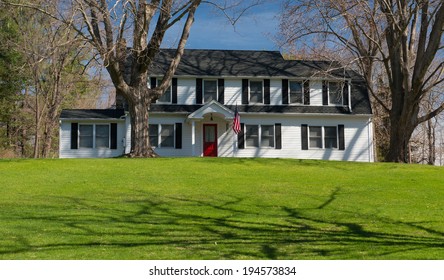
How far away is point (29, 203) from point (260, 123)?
19.1m

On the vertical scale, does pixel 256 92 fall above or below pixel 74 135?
above

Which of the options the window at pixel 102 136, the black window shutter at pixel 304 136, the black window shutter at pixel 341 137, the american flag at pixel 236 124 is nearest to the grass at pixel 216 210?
the american flag at pixel 236 124

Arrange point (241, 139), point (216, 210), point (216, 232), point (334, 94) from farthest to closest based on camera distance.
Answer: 1. point (334, 94)
2. point (241, 139)
3. point (216, 210)
4. point (216, 232)

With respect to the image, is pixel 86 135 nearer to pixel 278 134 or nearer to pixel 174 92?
pixel 174 92

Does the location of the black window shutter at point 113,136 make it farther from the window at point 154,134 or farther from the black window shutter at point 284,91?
the black window shutter at point 284,91

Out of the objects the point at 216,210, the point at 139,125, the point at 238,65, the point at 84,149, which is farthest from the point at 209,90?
the point at 216,210

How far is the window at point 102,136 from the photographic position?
101 feet

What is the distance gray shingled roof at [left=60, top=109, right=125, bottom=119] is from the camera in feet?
100

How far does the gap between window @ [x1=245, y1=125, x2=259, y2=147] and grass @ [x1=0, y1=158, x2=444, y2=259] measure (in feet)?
29.5

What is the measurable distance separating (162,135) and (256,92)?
6056 mm

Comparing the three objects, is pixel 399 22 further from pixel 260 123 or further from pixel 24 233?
pixel 24 233

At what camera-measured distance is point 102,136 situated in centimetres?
3084

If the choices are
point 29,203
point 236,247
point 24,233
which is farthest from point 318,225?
point 29,203

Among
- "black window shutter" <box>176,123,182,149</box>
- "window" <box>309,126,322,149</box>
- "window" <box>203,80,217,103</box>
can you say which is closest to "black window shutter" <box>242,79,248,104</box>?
"window" <box>203,80,217,103</box>
